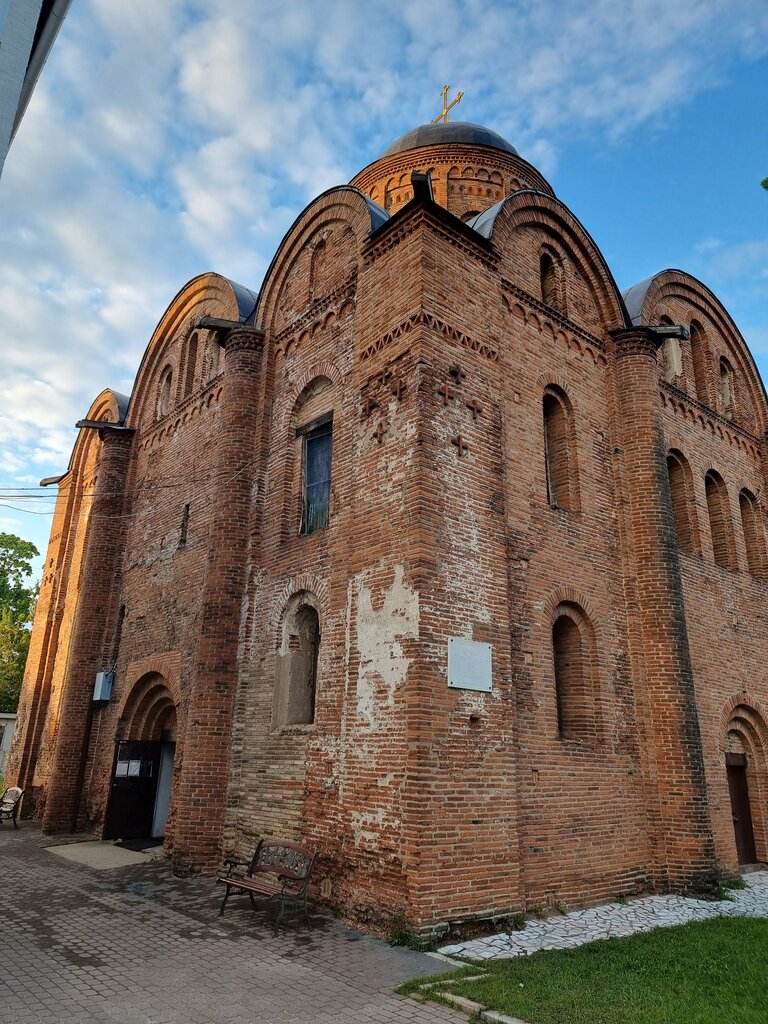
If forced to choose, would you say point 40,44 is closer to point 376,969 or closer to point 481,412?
point 481,412

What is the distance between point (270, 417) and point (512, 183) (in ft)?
36.7

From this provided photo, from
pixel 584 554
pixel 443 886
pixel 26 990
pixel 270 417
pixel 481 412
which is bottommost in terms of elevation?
pixel 26 990

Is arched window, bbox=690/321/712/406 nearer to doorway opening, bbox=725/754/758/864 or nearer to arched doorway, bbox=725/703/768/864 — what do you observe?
arched doorway, bbox=725/703/768/864

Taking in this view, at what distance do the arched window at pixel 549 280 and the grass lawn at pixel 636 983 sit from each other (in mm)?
9105

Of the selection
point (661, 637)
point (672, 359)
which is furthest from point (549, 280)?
point (661, 637)

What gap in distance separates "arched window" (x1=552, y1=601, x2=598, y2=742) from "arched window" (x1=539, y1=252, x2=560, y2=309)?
17.2 feet

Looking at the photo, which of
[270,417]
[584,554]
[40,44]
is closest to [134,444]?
[270,417]

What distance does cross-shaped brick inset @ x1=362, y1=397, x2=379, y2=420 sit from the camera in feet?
30.6

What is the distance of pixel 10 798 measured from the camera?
15.2 m

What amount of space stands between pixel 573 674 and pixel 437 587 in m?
3.18

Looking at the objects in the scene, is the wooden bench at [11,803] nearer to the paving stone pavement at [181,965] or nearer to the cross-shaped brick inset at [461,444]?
the paving stone pavement at [181,965]

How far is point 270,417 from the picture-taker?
39.7 feet

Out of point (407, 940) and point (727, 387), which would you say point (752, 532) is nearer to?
point (727, 387)

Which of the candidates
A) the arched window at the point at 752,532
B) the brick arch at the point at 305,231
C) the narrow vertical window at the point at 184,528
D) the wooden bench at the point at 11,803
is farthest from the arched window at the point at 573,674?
the wooden bench at the point at 11,803
